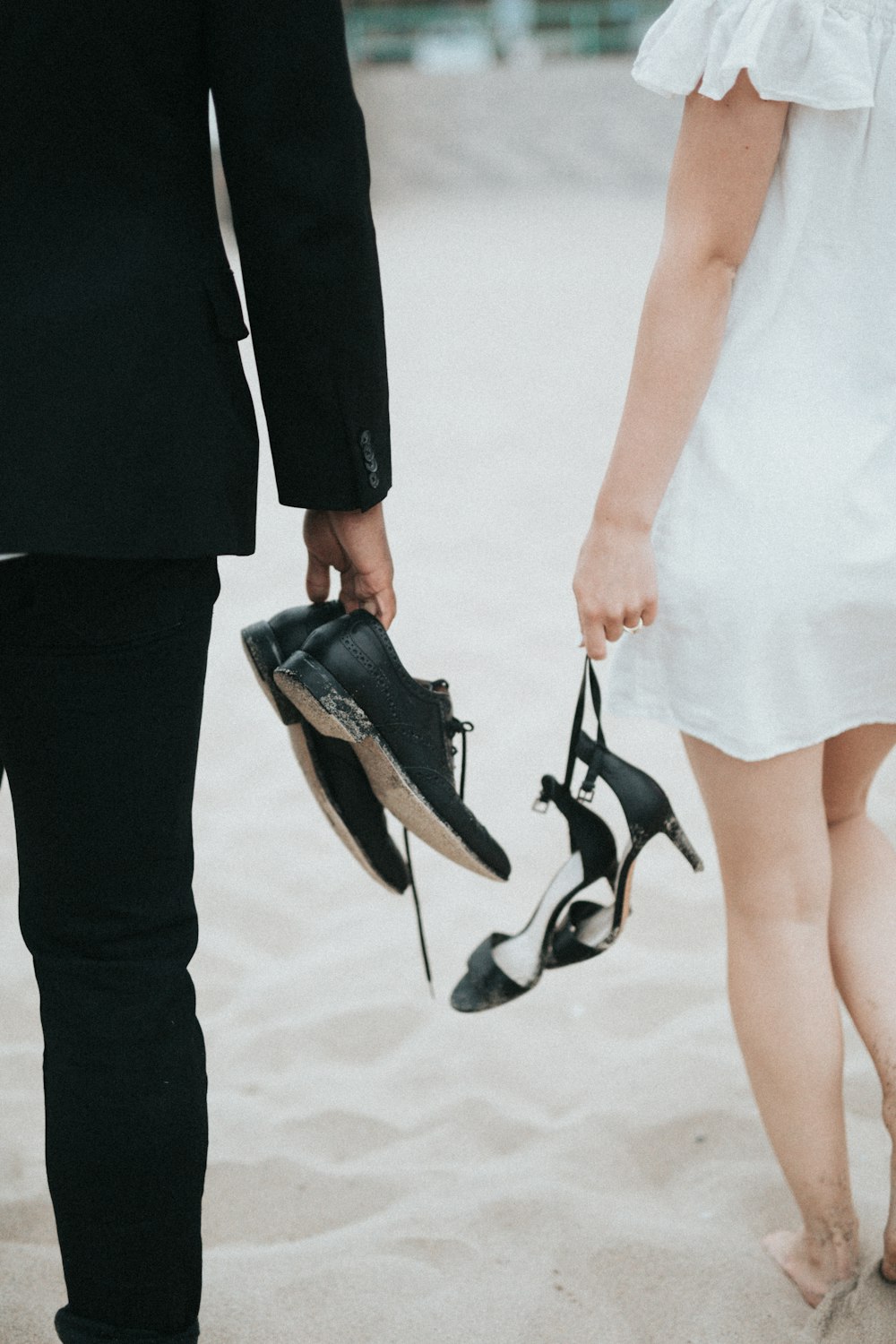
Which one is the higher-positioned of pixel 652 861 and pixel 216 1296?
pixel 216 1296

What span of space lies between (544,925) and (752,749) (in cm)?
43

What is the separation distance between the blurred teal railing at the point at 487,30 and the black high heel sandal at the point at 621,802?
2406 centimetres

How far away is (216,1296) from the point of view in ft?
5.12

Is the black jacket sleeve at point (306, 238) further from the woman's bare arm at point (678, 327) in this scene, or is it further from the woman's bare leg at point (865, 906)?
the woman's bare leg at point (865, 906)

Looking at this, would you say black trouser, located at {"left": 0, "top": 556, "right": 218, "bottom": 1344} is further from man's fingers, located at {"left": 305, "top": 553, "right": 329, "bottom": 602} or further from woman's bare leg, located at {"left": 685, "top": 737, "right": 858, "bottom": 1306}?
woman's bare leg, located at {"left": 685, "top": 737, "right": 858, "bottom": 1306}

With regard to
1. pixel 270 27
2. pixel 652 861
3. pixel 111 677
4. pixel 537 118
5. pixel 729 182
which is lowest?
pixel 537 118

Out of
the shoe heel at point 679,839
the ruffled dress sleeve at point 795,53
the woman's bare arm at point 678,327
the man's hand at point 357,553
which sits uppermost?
the ruffled dress sleeve at point 795,53

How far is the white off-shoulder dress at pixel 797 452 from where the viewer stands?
1203mm

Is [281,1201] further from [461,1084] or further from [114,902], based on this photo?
[114,902]

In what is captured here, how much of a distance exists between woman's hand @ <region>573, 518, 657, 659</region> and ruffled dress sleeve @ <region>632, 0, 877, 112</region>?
0.40 meters

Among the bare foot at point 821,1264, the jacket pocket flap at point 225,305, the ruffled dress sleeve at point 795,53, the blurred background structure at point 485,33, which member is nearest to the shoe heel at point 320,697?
the jacket pocket flap at point 225,305

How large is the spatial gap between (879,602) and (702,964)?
3.71ft

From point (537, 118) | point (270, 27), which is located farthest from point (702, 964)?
point (537, 118)

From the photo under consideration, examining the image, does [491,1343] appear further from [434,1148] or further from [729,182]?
[729,182]
